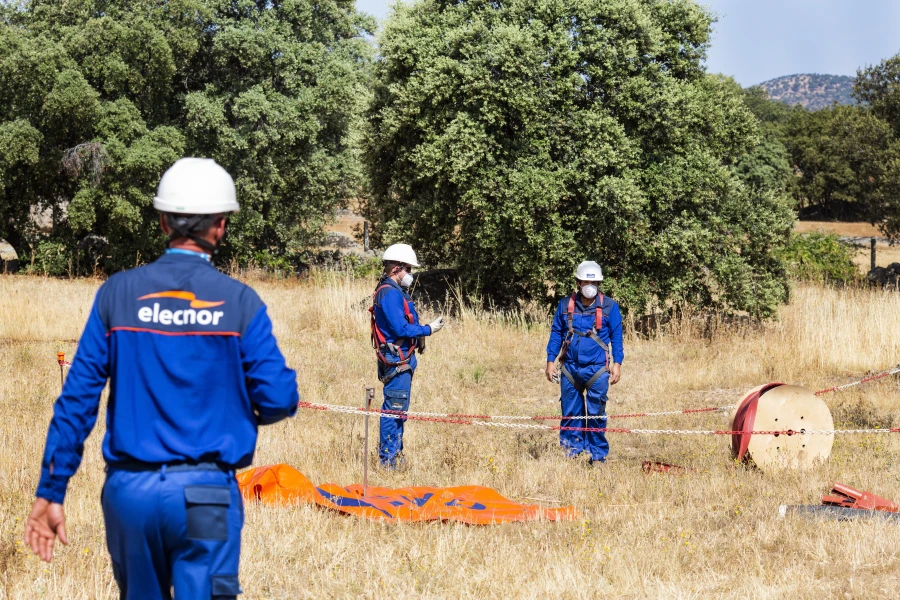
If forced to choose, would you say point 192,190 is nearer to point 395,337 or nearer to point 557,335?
point 395,337

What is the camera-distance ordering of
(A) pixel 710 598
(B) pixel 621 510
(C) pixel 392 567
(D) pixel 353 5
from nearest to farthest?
(A) pixel 710 598
(C) pixel 392 567
(B) pixel 621 510
(D) pixel 353 5

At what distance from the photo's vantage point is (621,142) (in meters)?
15.2

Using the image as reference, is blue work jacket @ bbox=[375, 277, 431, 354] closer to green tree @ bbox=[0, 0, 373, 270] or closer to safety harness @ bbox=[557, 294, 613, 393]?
safety harness @ bbox=[557, 294, 613, 393]

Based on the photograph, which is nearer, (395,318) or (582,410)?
(395,318)

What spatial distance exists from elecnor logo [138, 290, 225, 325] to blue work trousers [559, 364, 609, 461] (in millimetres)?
5878

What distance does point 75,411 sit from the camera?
278 centimetres

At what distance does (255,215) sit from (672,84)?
14642 mm

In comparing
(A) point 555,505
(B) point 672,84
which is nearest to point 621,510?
(A) point 555,505

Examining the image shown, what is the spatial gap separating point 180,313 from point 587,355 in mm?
5872

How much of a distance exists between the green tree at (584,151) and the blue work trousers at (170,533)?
41.0 ft

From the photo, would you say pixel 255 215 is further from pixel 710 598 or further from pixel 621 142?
pixel 710 598

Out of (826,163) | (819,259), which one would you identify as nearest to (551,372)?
(819,259)

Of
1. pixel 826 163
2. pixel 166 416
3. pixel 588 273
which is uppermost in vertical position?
pixel 826 163

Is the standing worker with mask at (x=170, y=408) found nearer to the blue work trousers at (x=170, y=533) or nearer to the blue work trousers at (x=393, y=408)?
the blue work trousers at (x=170, y=533)
